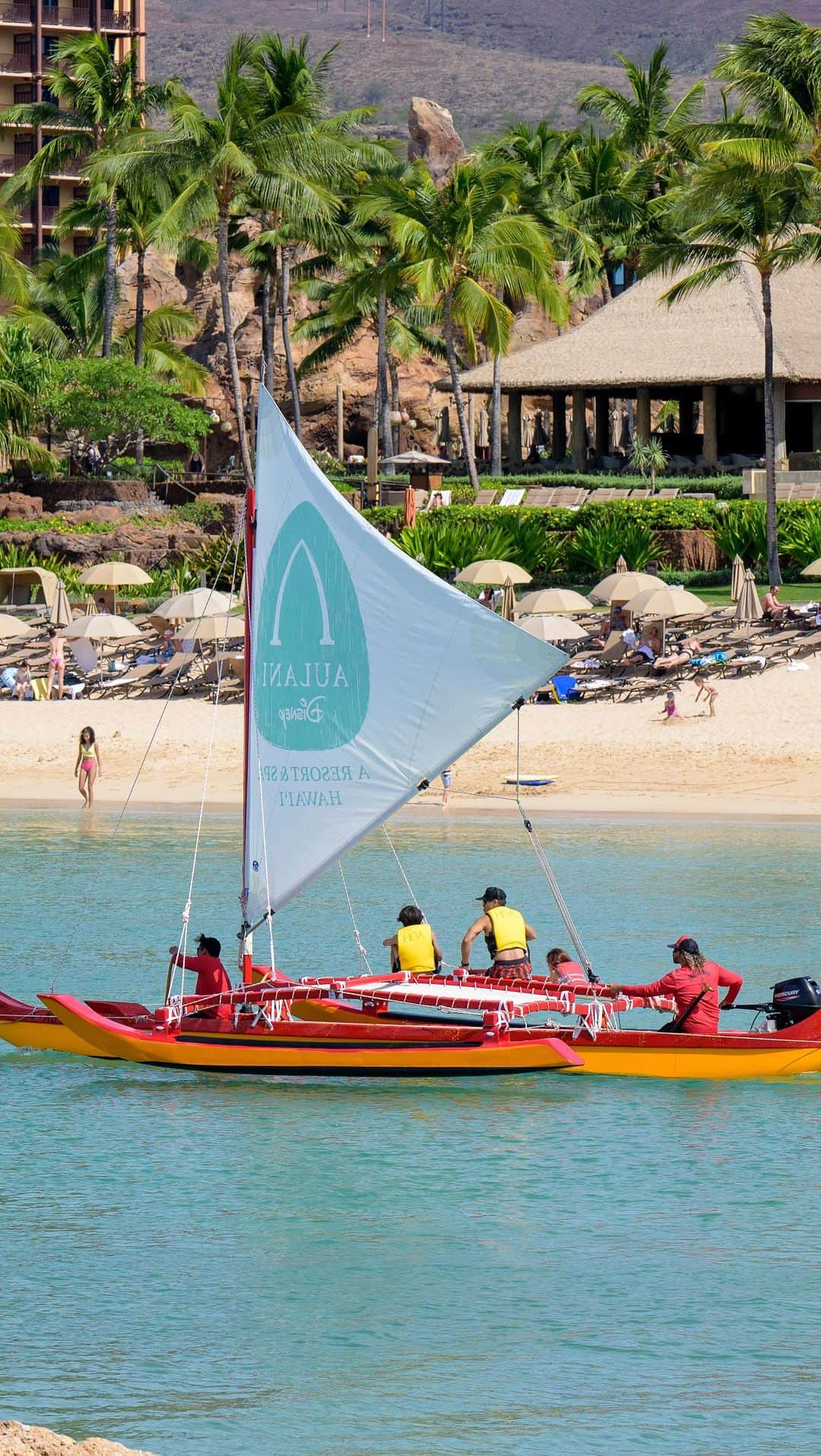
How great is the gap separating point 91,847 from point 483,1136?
13.9 m

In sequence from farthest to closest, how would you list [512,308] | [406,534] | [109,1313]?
[512,308] < [406,534] < [109,1313]

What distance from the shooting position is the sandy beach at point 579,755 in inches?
1257

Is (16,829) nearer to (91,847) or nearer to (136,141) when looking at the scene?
(91,847)

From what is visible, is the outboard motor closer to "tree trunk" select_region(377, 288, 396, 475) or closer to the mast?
the mast

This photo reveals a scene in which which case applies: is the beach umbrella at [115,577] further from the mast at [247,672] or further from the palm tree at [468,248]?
the mast at [247,672]

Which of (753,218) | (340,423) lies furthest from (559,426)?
(753,218)

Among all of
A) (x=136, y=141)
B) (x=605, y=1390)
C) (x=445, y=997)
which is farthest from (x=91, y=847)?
(x=136, y=141)

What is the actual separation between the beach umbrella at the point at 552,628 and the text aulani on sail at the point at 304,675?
1877cm

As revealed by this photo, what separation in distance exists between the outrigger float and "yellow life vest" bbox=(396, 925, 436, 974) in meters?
0.36

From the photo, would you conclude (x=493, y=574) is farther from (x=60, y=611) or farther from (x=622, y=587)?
(x=60, y=611)

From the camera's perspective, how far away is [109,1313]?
13.0 m

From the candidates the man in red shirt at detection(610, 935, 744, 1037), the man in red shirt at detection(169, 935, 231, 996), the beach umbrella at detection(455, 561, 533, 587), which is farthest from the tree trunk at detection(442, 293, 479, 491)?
the man in red shirt at detection(610, 935, 744, 1037)

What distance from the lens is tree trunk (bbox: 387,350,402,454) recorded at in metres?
77.6

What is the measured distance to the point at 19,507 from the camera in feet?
193
